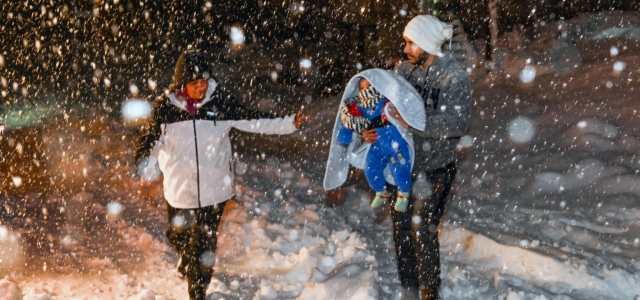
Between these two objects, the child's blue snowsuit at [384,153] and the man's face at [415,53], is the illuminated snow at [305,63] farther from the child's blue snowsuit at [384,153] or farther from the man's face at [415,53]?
the man's face at [415,53]

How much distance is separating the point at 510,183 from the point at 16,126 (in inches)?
346

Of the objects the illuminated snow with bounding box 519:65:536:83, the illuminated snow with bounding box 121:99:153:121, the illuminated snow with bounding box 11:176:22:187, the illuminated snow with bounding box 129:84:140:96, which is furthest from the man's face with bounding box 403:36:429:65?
the illuminated snow with bounding box 129:84:140:96

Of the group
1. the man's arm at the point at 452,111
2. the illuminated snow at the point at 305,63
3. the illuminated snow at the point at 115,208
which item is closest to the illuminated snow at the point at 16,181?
the illuminated snow at the point at 115,208

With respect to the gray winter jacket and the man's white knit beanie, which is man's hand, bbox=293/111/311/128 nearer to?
the gray winter jacket

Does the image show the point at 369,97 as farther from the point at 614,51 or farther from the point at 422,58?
the point at 614,51

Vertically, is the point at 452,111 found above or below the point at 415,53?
below

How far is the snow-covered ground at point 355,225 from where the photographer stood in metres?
4.25

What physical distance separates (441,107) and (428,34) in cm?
45

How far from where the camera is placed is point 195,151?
12.2 ft

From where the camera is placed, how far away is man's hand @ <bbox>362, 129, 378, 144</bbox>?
3459 mm

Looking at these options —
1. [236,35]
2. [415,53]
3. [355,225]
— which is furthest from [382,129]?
[236,35]

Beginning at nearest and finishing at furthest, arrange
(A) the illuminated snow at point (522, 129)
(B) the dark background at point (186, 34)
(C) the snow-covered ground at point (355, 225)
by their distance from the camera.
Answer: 1. (C) the snow-covered ground at point (355, 225)
2. (A) the illuminated snow at point (522, 129)
3. (B) the dark background at point (186, 34)

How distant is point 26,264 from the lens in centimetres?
520

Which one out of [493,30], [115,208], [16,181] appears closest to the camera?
[115,208]
